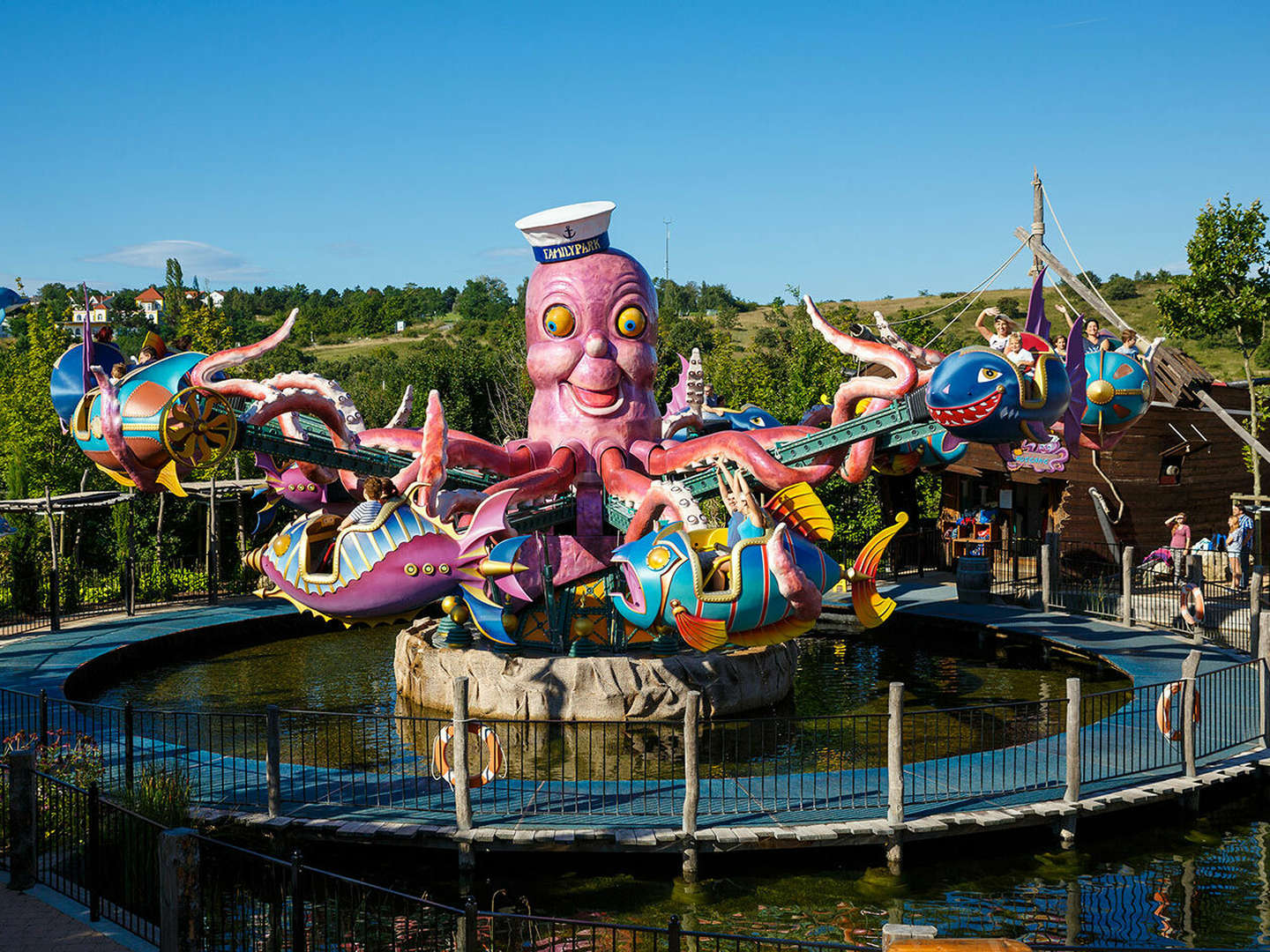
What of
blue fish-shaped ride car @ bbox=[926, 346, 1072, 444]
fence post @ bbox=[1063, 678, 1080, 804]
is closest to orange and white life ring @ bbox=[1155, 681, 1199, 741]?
fence post @ bbox=[1063, 678, 1080, 804]

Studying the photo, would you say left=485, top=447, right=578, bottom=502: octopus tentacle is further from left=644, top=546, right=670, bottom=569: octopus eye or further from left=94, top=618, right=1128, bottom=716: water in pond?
left=94, top=618, right=1128, bottom=716: water in pond

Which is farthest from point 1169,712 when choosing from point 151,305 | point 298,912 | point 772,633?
point 151,305

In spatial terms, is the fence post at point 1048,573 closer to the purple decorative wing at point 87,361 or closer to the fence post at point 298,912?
the purple decorative wing at point 87,361

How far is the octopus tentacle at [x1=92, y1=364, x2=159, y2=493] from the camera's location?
15609 millimetres

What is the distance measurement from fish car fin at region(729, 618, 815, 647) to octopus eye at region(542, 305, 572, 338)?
5837 mm

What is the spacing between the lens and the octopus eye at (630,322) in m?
18.6

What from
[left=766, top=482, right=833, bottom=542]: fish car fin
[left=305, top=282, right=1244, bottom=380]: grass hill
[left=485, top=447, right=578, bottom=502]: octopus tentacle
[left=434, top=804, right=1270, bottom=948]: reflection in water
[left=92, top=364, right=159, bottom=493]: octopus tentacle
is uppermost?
[left=305, top=282, right=1244, bottom=380]: grass hill

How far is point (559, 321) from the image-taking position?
60.8ft

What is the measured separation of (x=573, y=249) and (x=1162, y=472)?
16.8 m

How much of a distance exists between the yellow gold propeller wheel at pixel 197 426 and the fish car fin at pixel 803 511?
6.94 meters

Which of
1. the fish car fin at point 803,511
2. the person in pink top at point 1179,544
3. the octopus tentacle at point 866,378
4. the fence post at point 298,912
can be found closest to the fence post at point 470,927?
the fence post at point 298,912

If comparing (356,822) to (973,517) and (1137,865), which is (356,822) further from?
(973,517)

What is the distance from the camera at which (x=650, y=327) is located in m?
18.9

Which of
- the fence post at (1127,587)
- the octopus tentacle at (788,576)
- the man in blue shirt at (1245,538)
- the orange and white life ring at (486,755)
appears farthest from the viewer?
the man in blue shirt at (1245,538)
